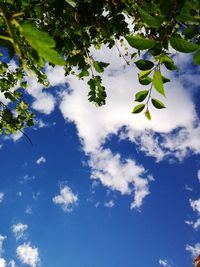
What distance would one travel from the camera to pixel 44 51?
0.74 m

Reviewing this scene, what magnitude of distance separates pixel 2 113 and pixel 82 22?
4.33m

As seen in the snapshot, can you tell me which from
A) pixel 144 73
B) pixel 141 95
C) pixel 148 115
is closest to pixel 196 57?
pixel 144 73

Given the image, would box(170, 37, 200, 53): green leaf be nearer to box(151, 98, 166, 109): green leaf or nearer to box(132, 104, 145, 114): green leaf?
box(151, 98, 166, 109): green leaf

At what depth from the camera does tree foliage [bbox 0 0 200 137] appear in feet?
2.47

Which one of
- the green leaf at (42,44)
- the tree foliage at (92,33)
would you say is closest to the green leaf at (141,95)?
the tree foliage at (92,33)

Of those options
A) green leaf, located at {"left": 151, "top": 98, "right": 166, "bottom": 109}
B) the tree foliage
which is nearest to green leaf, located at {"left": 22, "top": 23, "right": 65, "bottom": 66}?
the tree foliage

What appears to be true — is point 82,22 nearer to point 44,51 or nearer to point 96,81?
point 96,81

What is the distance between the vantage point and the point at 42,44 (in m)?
0.75

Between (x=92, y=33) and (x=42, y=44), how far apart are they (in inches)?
110

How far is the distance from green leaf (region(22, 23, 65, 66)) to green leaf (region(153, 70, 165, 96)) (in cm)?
77

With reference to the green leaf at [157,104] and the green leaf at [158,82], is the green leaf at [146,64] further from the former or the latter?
the green leaf at [157,104]

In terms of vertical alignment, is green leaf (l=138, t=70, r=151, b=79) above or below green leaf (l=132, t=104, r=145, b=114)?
above

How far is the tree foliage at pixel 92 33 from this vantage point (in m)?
0.75

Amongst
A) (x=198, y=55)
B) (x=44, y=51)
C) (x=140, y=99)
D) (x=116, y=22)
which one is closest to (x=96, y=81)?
(x=116, y=22)
